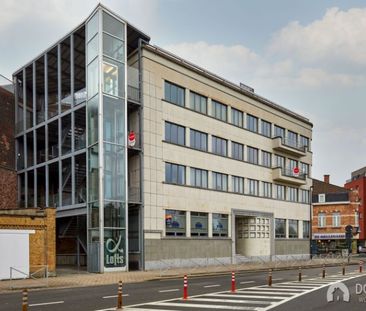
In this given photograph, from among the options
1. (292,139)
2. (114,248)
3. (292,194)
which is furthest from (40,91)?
(292,194)

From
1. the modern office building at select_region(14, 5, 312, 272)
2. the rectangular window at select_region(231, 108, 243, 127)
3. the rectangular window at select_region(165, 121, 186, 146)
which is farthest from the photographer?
the rectangular window at select_region(231, 108, 243, 127)

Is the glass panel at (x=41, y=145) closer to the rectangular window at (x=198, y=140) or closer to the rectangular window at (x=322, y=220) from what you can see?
the rectangular window at (x=198, y=140)

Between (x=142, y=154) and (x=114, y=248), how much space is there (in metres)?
7.19

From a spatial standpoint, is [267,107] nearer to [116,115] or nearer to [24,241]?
[116,115]

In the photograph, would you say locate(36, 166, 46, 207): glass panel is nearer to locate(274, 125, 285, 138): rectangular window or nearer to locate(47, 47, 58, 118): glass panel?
locate(47, 47, 58, 118): glass panel

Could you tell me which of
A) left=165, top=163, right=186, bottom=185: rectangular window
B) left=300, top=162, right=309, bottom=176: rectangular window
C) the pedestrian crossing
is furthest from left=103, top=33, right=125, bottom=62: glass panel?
left=300, top=162, right=309, bottom=176: rectangular window


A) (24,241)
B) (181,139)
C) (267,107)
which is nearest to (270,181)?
(267,107)

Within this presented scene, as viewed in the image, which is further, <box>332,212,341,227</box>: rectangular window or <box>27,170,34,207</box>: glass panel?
<box>332,212,341,227</box>: rectangular window

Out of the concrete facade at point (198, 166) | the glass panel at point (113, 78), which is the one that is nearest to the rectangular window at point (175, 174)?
the concrete facade at point (198, 166)

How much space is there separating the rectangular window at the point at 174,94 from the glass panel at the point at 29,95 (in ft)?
45.5

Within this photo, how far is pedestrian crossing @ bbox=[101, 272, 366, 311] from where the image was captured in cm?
1555

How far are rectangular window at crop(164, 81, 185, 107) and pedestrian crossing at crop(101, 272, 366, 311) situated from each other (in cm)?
2157

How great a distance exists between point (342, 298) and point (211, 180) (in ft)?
89.1

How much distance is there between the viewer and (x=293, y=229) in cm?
5800
